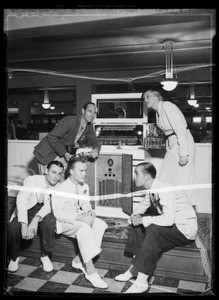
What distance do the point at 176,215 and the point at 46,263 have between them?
1143mm

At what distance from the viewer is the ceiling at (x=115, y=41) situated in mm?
2287

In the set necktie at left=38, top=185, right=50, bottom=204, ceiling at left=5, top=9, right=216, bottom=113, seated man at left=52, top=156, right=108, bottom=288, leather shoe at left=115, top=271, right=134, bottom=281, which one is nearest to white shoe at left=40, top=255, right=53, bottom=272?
seated man at left=52, top=156, right=108, bottom=288

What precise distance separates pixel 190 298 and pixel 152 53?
3.59 metres

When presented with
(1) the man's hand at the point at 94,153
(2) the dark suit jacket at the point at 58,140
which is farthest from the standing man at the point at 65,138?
(1) the man's hand at the point at 94,153

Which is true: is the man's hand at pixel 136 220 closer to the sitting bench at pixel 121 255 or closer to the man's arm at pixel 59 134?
the sitting bench at pixel 121 255

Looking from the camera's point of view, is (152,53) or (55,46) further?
(152,53)

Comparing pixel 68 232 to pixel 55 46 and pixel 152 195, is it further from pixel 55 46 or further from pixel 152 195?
pixel 55 46

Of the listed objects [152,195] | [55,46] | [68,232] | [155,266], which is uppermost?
[55,46]

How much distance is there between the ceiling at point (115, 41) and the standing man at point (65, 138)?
687mm

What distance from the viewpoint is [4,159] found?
2289 mm

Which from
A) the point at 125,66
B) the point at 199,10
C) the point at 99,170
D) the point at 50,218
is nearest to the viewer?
the point at 199,10

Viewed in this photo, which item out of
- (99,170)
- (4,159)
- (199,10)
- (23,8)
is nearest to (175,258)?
(99,170)

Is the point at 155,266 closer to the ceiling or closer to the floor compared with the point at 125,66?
closer to the floor

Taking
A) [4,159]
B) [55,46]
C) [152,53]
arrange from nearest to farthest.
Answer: [4,159]
[55,46]
[152,53]
